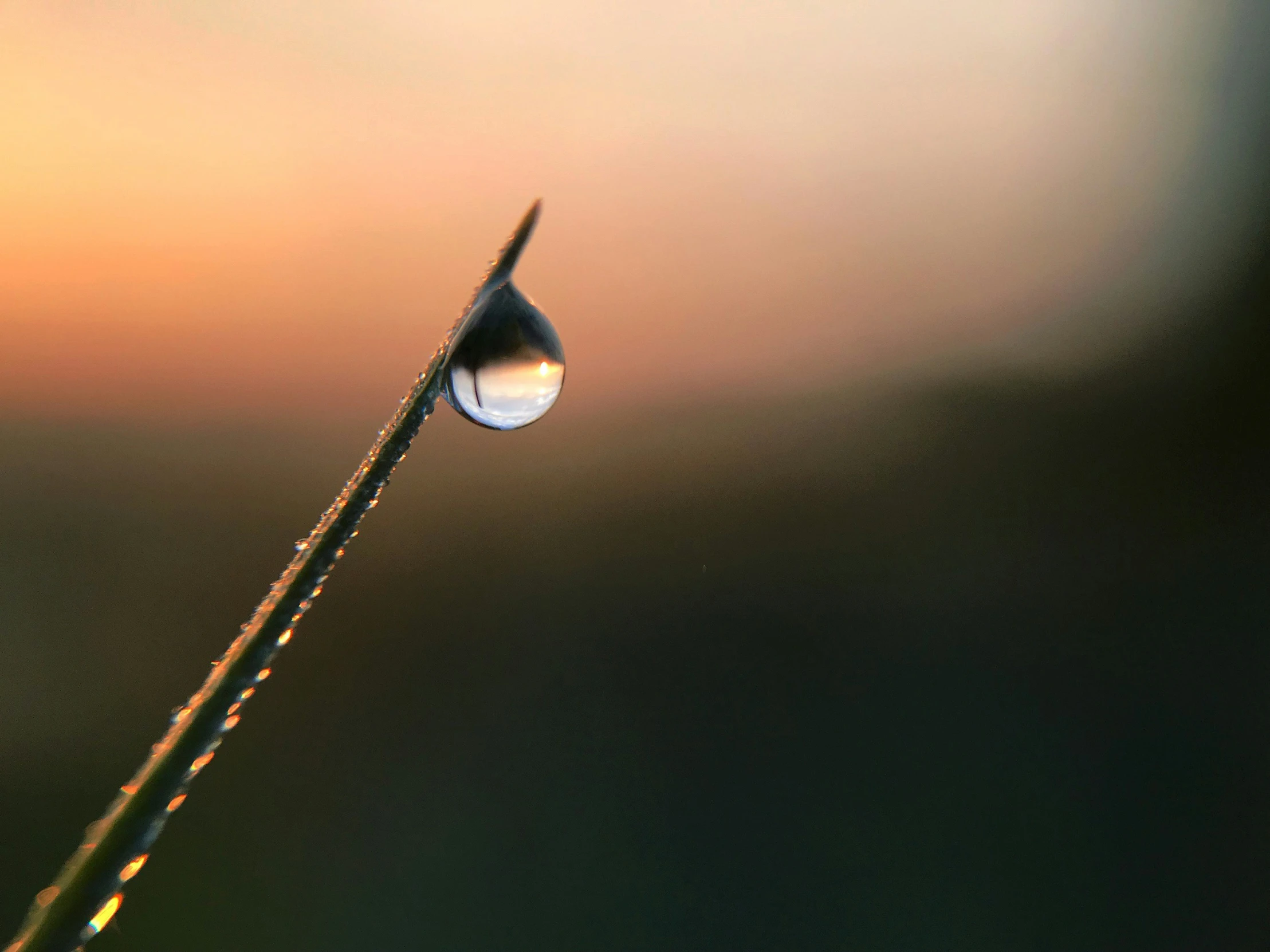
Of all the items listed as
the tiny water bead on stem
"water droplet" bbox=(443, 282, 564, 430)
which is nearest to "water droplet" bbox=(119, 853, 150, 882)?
the tiny water bead on stem

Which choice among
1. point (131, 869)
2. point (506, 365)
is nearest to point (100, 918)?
point (131, 869)

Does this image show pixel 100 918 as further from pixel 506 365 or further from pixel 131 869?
pixel 506 365

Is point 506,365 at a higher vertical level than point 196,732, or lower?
higher

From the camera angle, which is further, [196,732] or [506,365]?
[506,365]

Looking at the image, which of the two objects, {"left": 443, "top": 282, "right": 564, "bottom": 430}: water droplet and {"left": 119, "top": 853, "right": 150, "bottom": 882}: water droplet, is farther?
{"left": 443, "top": 282, "right": 564, "bottom": 430}: water droplet

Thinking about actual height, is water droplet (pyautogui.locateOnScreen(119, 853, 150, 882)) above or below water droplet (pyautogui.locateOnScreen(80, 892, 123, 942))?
above

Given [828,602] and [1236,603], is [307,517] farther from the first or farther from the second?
[1236,603]

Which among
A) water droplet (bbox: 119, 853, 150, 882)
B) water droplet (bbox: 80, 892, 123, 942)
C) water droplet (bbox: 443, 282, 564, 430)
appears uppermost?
water droplet (bbox: 443, 282, 564, 430)

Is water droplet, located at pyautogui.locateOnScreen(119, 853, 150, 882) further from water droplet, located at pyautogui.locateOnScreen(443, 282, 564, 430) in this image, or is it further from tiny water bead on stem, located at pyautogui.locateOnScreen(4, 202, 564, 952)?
water droplet, located at pyautogui.locateOnScreen(443, 282, 564, 430)

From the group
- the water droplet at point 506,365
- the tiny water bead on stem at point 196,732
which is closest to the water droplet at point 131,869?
the tiny water bead on stem at point 196,732

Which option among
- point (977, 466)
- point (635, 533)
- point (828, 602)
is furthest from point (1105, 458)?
point (635, 533)
